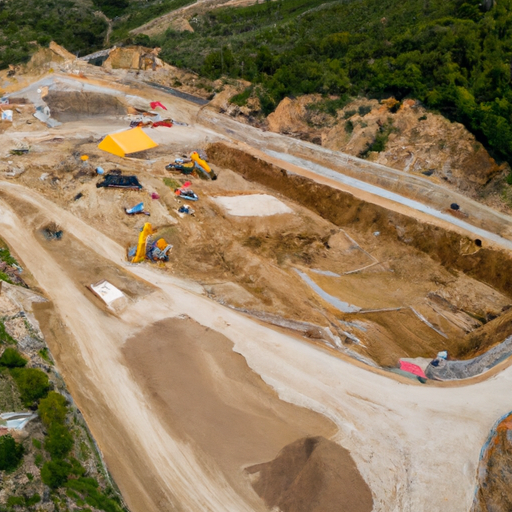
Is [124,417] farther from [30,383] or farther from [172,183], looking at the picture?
[172,183]

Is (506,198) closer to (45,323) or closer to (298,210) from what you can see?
(298,210)

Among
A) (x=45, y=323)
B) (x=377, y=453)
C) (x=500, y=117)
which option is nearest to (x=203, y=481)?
(x=377, y=453)

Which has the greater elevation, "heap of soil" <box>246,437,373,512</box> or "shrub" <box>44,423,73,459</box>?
"shrub" <box>44,423,73,459</box>

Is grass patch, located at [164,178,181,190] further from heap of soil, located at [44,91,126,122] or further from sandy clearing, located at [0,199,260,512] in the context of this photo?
heap of soil, located at [44,91,126,122]

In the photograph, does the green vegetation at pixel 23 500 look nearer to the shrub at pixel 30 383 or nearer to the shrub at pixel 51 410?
the shrub at pixel 51 410

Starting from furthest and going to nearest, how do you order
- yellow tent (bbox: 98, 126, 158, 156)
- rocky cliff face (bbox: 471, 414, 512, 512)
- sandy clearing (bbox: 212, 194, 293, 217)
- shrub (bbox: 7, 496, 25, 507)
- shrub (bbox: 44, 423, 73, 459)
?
yellow tent (bbox: 98, 126, 158, 156)
sandy clearing (bbox: 212, 194, 293, 217)
rocky cliff face (bbox: 471, 414, 512, 512)
shrub (bbox: 44, 423, 73, 459)
shrub (bbox: 7, 496, 25, 507)

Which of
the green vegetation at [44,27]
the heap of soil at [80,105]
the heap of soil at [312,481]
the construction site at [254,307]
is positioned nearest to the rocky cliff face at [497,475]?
the construction site at [254,307]

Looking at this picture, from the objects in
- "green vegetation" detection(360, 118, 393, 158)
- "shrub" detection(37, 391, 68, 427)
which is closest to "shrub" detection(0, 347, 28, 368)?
"shrub" detection(37, 391, 68, 427)
